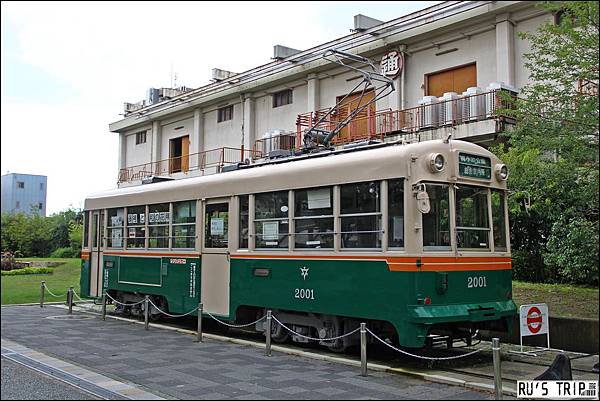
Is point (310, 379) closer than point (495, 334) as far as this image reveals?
Yes

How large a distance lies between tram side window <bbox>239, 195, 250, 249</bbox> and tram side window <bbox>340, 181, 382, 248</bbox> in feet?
8.58

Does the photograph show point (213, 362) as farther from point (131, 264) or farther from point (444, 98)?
point (444, 98)

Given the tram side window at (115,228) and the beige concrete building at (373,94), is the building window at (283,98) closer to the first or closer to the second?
the beige concrete building at (373,94)

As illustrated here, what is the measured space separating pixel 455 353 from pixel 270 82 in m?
18.6

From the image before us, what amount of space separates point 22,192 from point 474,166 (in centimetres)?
661

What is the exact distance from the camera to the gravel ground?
7.91 m

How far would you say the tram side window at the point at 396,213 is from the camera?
31.9ft

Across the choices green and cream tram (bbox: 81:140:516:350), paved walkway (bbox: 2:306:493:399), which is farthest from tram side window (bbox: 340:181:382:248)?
paved walkway (bbox: 2:306:493:399)

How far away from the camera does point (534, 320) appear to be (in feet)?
33.2

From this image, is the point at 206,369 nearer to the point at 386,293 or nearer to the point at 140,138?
the point at 386,293

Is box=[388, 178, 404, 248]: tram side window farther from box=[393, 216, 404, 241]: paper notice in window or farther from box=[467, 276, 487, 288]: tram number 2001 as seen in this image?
box=[467, 276, 487, 288]: tram number 2001

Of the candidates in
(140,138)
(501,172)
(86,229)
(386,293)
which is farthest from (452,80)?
(140,138)

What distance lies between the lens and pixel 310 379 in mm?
8977

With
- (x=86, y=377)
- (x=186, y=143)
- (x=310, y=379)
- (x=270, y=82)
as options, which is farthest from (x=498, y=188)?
(x=186, y=143)
